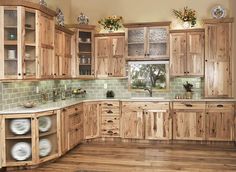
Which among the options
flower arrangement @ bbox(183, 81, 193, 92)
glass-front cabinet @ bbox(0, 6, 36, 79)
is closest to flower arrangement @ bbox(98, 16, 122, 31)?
flower arrangement @ bbox(183, 81, 193, 92)

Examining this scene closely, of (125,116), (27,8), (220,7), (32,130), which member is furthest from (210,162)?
(27,8)

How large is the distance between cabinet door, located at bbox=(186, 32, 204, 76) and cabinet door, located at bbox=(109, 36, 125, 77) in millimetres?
1518

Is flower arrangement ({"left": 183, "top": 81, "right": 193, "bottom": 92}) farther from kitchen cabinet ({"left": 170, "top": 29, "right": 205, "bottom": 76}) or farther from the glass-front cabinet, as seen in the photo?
the glass-front cabinet

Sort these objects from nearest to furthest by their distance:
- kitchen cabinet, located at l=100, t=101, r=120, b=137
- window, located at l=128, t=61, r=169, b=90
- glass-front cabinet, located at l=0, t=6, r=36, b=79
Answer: glass-front cabinet, located at l=0, t=6, r=36, b=79 → kitchen cabinet, located at l=100, t=101, r=120, b=137 → window, located at l=128, t=61, r=169, b=90

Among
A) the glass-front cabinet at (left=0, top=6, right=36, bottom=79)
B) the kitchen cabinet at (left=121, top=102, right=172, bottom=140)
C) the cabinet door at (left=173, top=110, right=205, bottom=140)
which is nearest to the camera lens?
the glass-front cabinet at (left=0, top=6, right=36, bottom=79)

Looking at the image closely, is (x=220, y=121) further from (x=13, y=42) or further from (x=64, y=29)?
(x=13, y=42)

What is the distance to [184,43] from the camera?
6.12m

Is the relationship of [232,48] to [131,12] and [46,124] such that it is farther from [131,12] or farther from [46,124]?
[46,124]

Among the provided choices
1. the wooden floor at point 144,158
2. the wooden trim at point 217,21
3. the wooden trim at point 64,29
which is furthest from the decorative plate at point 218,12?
the wooden trim at point 64,29

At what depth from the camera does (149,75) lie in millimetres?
6527

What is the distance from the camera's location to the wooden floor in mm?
4391

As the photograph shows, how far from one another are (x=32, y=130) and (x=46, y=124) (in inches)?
12.7

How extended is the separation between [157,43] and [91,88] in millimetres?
2007

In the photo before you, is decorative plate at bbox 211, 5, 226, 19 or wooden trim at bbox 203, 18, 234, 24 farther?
decorative plate at bbox 211, 5, 226, 19
